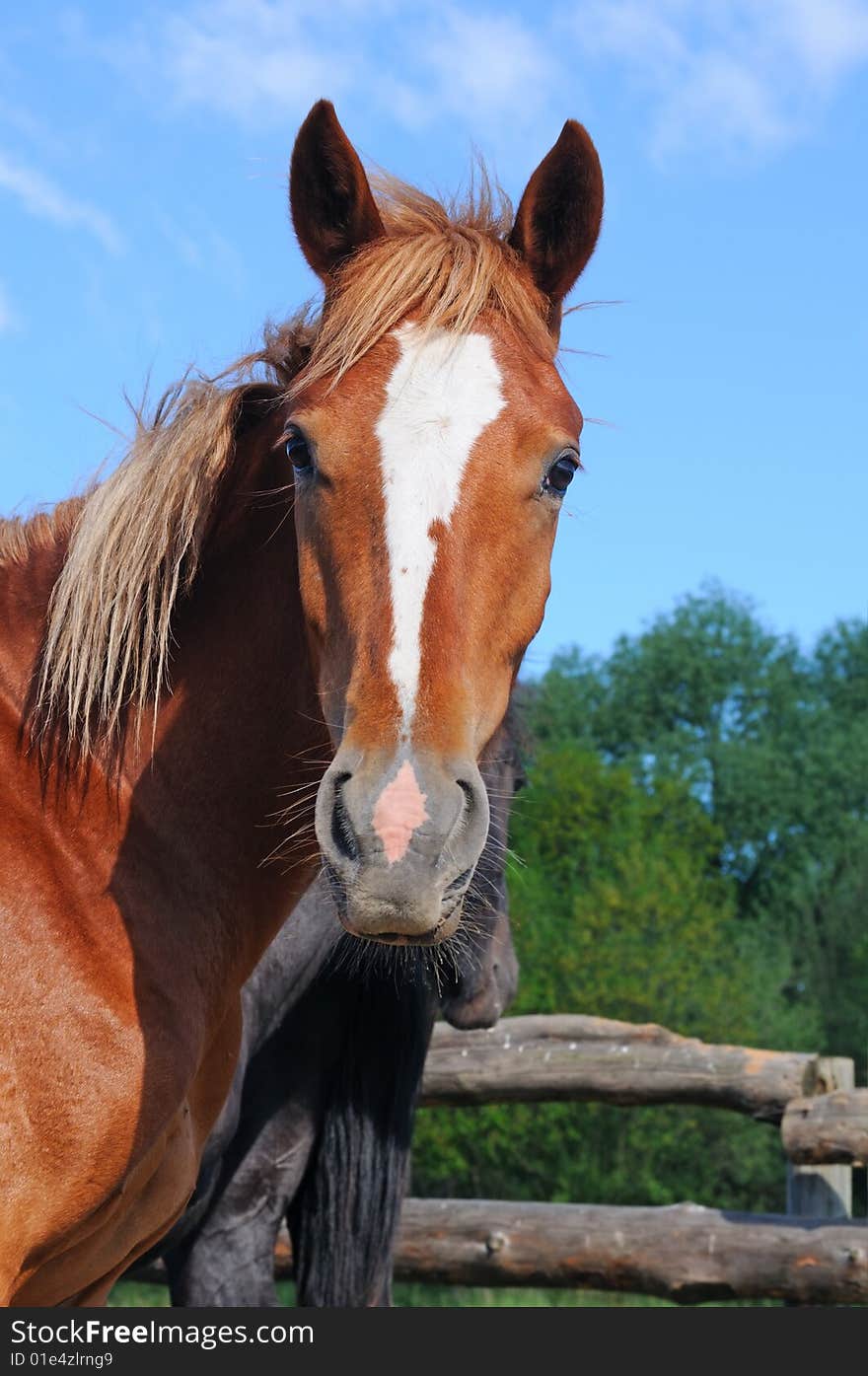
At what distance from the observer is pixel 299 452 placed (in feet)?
7.45

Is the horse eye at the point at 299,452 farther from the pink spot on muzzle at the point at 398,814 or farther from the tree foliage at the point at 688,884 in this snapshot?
the tree foliage at the point at 688,884

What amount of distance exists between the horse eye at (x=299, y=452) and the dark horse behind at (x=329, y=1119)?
6.38 ft

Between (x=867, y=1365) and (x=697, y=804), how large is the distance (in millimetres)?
25448

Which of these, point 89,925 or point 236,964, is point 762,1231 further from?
point 89,925

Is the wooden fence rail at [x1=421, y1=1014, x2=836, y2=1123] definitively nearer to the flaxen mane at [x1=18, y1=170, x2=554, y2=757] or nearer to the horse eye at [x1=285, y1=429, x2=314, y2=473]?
the flaxen mane at [x1=18, y1=170, x2=554, y2=757]

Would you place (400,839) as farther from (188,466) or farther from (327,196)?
(327,196)

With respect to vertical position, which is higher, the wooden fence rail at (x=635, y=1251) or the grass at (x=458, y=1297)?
the wooden fence rail at (x=635, y=1251)

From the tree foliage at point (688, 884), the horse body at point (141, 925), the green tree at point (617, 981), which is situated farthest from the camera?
the tree foliage at point (688, 884)

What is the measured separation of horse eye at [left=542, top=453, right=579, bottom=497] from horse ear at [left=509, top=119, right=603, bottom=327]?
0.43 meters

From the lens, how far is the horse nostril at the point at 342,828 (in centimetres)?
187

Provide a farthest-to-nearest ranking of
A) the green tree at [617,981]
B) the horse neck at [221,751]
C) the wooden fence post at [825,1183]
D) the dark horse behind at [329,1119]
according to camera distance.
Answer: the green tree at [617,981], the wooden fence post at [825,1183], the dark horse behind at [329,1119], the horse neck at [221,751]

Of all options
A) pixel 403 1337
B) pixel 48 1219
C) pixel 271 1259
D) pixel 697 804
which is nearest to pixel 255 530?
pixel 48 1219

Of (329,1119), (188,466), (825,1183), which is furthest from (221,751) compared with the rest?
(825,1183)

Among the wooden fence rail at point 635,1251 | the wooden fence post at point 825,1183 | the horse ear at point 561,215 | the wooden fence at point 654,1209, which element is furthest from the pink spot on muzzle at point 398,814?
the wooden fence post at point 825,1183
